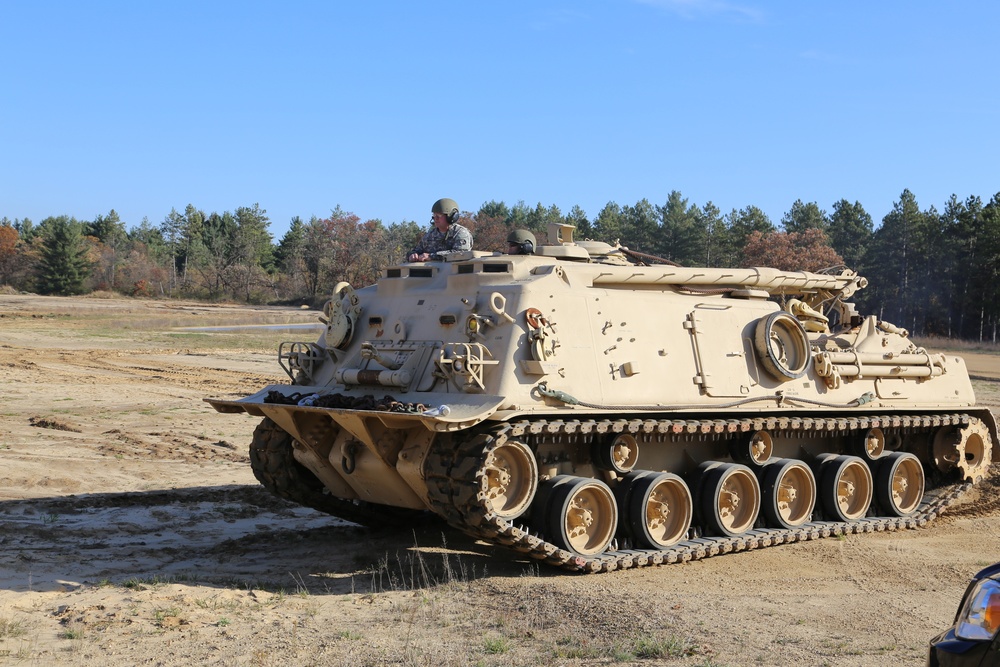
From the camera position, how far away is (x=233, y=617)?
7961 millimetres

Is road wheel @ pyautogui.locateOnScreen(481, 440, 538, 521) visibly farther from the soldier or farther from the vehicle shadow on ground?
the soldier

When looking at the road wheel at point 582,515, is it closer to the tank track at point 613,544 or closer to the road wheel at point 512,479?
the tank track at point 613,544

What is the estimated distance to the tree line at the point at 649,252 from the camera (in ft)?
175

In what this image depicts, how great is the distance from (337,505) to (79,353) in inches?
792

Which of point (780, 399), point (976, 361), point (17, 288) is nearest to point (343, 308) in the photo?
point (780, 399)

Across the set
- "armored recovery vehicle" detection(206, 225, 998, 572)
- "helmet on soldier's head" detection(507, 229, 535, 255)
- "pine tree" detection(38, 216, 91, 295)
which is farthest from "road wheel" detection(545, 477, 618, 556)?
"pine tree" detection(38, 216, 91, 295)

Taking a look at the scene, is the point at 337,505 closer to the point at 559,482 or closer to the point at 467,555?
the point at 467,555

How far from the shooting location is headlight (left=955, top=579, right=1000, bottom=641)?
179 inches

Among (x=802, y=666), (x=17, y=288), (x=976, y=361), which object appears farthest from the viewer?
(x=17, y=288)

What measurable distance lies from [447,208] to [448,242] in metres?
0.40

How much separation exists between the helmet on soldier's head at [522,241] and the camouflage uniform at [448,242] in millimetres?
716

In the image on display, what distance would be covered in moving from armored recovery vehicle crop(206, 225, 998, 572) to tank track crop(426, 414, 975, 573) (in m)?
0.02

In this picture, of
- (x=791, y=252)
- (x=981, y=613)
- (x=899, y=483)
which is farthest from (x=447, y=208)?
(x=791, y=252)

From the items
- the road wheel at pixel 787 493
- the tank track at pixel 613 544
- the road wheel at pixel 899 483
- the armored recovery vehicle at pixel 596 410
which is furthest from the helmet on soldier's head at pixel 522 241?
the road wheel at pixel 899 483
